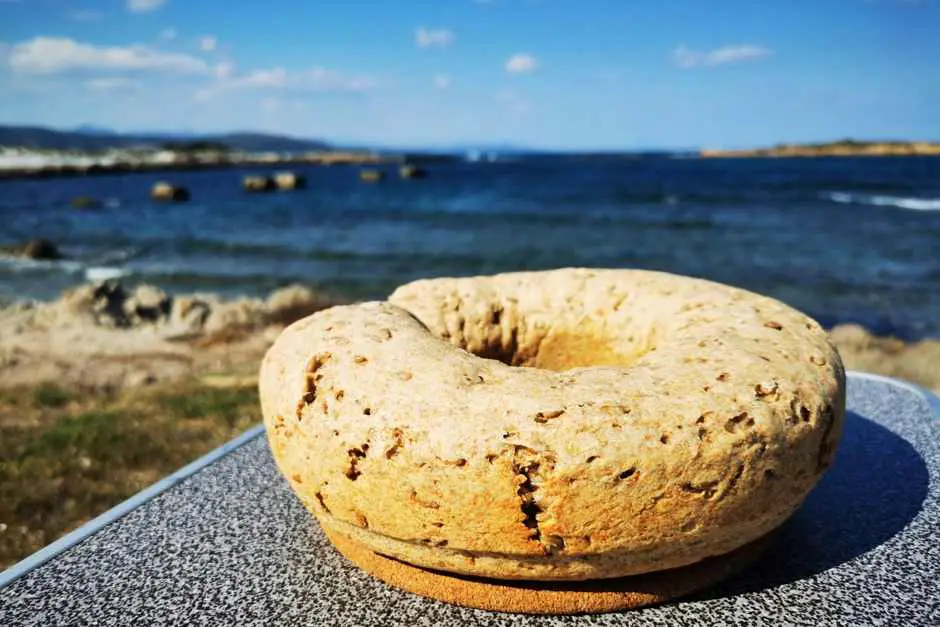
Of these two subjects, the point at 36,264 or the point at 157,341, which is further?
the point at 36,264

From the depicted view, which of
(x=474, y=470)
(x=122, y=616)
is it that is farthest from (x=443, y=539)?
(x=122, y=616)

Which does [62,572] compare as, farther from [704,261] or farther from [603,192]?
[603,192]

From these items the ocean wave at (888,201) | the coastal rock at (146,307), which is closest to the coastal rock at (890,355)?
the coastal rock at (146,307)

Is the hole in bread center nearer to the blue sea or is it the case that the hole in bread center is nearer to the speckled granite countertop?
the speckled granite countertop

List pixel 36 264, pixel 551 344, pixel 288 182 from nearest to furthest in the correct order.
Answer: pixel 551 344, pixel 36 264, pixel 288 182

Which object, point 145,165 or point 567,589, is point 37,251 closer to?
point 567,589

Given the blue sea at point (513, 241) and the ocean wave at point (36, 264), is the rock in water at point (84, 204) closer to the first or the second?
the blue sea at point (513, 241)

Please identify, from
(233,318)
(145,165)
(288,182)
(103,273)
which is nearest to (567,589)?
(233,318)
